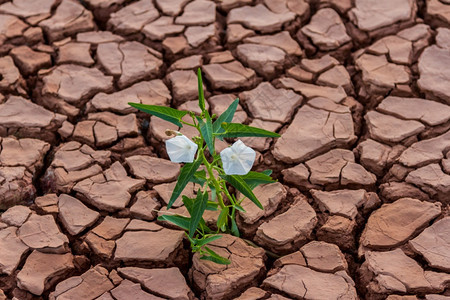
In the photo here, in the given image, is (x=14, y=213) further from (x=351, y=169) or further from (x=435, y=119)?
(x=435, y=119)

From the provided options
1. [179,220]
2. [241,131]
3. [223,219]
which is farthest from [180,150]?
[223,219]

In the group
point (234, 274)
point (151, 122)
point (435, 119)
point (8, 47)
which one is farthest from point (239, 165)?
point (8, 47)

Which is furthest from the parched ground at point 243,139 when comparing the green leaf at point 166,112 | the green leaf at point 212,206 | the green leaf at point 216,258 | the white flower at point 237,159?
the green leaf at point 166,112

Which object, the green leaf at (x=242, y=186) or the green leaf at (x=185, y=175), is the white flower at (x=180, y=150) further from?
the green leaf at (x=242, y=186)

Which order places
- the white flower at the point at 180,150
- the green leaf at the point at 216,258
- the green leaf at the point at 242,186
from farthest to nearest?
the green leaf at the point at 216,258 < the green leaf at the point at 242,186 < the white flower at the point at 180,150

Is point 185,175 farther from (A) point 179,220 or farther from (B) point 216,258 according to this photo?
(B) point 216,258

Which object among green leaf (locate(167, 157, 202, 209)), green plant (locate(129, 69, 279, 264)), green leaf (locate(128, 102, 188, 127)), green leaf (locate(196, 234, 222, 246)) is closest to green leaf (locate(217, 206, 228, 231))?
green plant (locate(129, 69, 279, 264))
